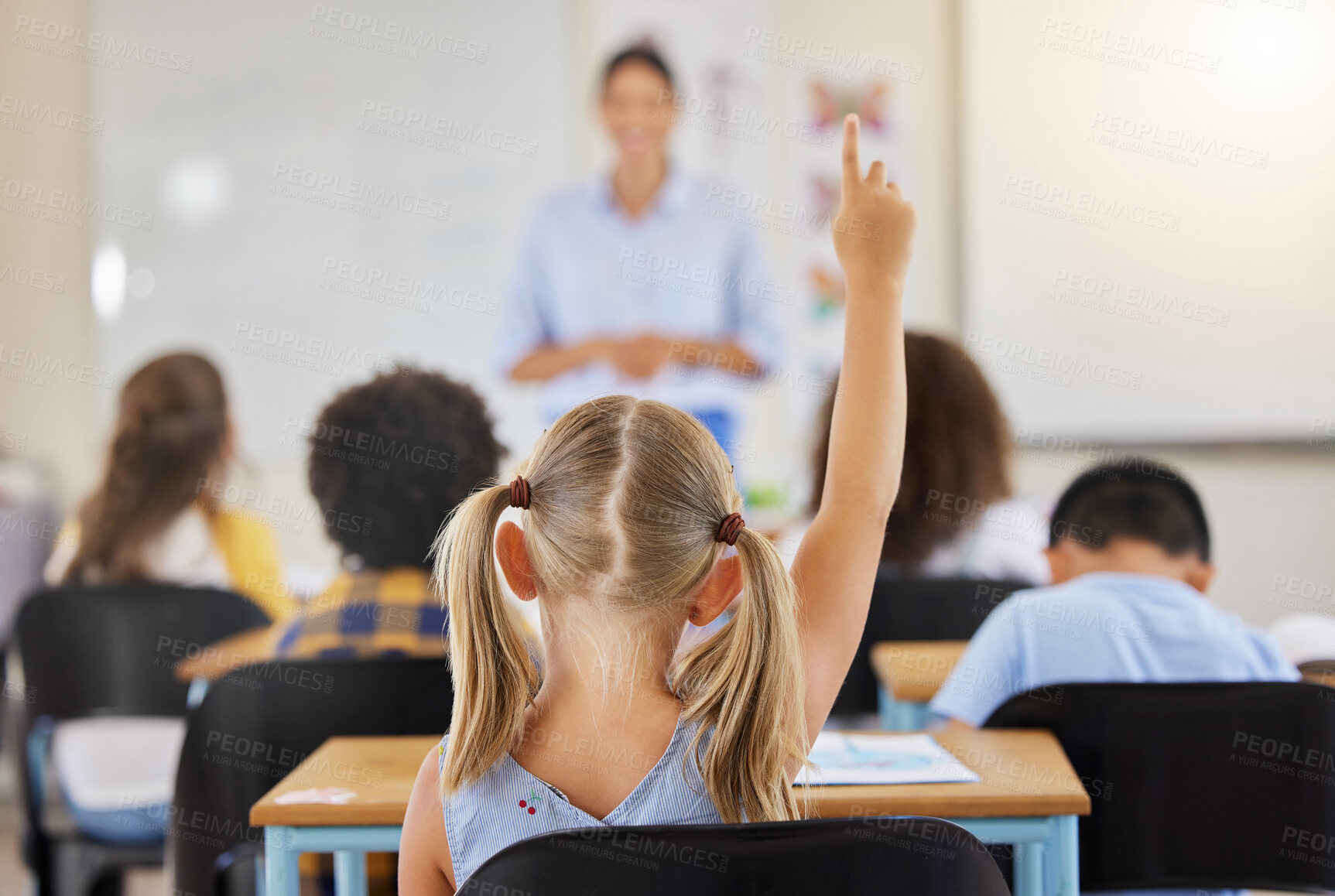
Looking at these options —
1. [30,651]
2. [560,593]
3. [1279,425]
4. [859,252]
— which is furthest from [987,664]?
[1279,425]

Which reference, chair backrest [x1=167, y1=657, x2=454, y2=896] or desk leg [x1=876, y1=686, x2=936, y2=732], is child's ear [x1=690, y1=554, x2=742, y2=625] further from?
desk leg [x1=876, y1=686, x2=936, y2=732]

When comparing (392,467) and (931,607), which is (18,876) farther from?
(931,607)

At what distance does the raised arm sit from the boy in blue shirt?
0.46 metres

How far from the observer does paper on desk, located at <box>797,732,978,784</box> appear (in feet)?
3.70

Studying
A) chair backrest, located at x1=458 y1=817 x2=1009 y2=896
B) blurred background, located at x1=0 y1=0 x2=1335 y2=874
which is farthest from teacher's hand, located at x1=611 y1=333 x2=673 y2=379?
chair backrest, located at x1=458 y1=817 x2=1009 y2=896

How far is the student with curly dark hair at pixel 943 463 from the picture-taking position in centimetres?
221

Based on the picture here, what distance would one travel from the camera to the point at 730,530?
96 cm

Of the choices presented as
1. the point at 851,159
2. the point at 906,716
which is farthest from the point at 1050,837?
the point at 906,716

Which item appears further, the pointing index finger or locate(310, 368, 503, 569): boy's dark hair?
locate(310, 368, 503, 569): boy's dark hair

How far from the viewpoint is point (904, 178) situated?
3801 mm

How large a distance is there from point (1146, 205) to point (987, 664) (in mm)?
2268

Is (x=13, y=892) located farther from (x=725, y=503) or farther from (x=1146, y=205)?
(x=1146, y=205)

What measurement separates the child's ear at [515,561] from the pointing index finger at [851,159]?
487 millimetres

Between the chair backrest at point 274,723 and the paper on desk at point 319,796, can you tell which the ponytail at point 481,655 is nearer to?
the paper on desk at point 319,796
